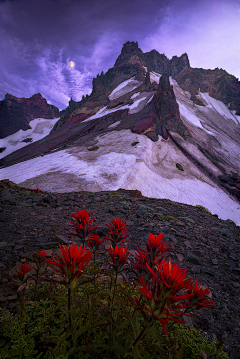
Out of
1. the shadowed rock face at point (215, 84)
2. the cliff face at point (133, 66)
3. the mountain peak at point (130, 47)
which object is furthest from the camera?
the mountain peak at point (130, 47)

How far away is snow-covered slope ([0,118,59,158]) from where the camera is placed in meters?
75.2

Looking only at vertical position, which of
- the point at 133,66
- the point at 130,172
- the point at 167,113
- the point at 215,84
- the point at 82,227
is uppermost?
the point at 215,84

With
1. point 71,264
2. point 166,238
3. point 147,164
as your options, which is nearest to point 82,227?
point 71,264

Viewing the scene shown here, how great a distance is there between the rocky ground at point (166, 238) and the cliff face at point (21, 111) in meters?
98.6

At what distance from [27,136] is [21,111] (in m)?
23.3

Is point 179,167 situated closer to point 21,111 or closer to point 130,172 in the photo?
point 130,172

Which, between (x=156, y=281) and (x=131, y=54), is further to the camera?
(x=131, y=54)

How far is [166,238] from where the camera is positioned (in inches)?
189

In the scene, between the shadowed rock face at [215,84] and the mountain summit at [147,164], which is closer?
the mountain summit at [147,164]

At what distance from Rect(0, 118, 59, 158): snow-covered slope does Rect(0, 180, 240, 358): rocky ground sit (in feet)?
261

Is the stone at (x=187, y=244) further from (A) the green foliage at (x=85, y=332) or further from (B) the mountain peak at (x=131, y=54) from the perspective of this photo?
(B) the mountain peak at (x=131, y=54)

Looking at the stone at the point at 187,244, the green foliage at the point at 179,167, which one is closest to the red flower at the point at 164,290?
the stone at the point at 187,244

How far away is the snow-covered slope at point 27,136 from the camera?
75.2 meters

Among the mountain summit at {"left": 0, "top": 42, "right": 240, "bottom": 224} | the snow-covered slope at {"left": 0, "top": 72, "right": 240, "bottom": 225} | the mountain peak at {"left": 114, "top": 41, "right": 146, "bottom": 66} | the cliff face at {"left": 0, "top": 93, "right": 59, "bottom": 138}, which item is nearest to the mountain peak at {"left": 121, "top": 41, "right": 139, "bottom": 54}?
the mountain peak at {"left": 114, "top": 41, "right": 146, "bottom": 66}
